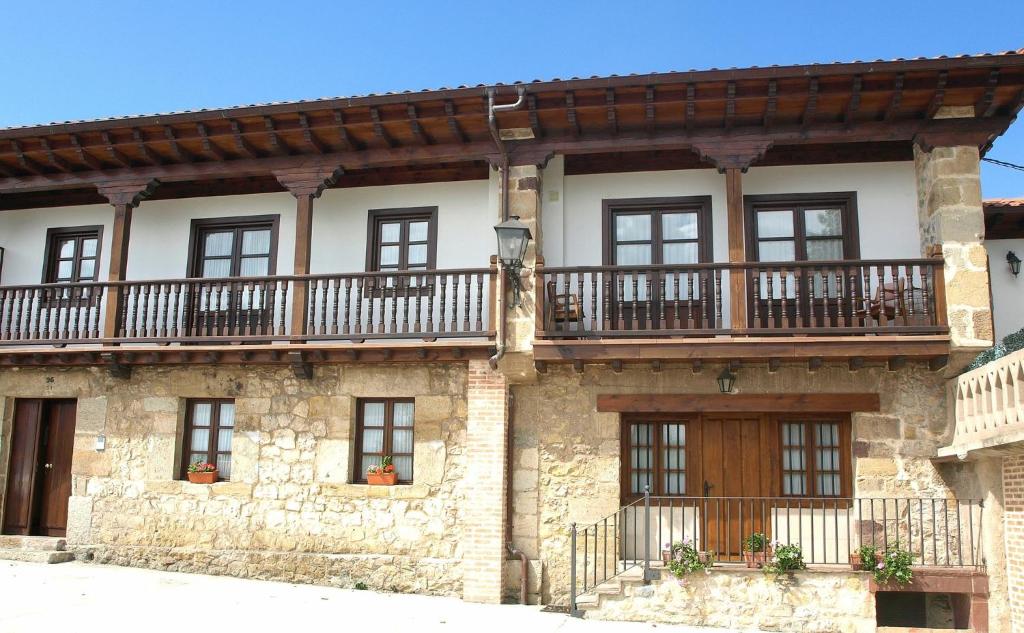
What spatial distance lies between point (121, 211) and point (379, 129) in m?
4.09

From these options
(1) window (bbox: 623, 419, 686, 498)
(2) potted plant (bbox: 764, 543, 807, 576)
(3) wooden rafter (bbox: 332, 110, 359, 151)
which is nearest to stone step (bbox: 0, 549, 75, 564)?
(3) wooden rafter (bbox: 332, 110, 359, 151)

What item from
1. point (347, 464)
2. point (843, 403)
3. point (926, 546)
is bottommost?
point (926, 546)

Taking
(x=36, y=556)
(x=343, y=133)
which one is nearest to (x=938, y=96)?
(x=343, y=133)

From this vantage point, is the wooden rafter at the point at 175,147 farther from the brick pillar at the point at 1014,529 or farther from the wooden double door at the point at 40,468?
the brick pillar at the point at 1014,529

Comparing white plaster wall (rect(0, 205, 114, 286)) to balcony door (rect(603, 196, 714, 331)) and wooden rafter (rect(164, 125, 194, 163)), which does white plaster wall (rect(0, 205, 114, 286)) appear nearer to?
wooden rafter (rect(164, 125, 194, 163))

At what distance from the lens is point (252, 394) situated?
39.6 feet

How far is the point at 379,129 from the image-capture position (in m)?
11.4

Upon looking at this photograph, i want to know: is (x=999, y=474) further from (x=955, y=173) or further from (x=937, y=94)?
(x=937, y=94)

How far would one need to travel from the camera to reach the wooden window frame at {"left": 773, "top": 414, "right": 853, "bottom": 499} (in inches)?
430

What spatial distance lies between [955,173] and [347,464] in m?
8.25


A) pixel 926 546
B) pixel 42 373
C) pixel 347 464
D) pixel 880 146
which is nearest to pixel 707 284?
pixel 880 146

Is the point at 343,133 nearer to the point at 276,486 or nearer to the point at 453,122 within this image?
the point at 453,122

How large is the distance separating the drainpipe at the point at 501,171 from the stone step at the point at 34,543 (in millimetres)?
6519

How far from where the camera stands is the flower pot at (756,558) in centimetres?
998
